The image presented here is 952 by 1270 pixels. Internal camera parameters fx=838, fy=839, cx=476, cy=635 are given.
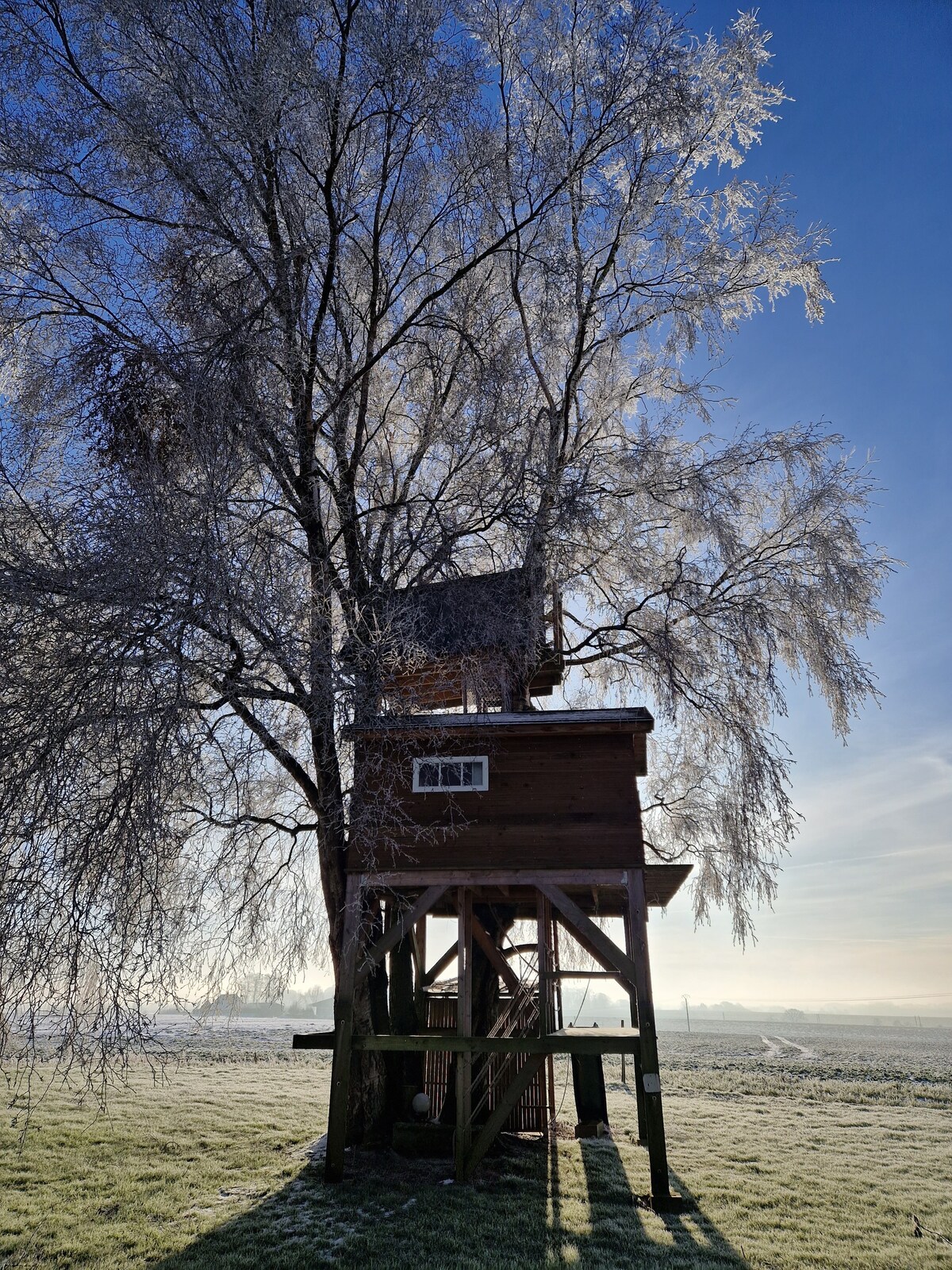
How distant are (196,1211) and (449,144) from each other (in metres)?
15.0

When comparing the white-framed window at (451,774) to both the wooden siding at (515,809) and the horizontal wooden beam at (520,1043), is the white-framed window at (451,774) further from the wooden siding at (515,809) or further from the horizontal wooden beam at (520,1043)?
the horizontal wooden beam at (520,1043)

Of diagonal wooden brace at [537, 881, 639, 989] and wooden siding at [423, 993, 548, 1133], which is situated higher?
diagonal wooden brace at [537, 881, 639, 989]

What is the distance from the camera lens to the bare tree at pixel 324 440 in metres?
7.46

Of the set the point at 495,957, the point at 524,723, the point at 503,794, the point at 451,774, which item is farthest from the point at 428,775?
the point at 495,957

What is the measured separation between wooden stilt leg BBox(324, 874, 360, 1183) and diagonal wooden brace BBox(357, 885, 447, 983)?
0.21 metres

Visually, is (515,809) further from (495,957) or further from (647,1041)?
(495,957)

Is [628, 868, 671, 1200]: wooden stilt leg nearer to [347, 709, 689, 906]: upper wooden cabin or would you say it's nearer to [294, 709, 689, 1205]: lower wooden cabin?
[294, 709, 689, 1205]: lower wooden cabin

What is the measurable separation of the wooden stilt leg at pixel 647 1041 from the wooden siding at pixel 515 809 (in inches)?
18.1

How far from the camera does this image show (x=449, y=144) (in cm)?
1335

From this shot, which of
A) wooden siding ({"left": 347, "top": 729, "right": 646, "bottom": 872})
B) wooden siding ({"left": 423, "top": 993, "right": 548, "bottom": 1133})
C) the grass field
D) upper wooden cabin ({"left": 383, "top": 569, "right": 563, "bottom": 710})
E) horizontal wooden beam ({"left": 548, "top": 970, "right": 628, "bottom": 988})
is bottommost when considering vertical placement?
the grass field

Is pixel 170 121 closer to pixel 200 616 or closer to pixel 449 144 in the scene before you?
pixel 449 144

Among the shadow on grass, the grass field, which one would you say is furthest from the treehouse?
the grass field

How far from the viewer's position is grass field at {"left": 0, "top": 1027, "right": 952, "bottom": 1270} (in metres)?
7.96

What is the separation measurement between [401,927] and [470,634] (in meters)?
4.17
